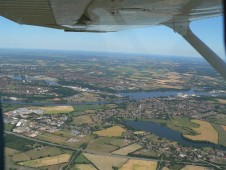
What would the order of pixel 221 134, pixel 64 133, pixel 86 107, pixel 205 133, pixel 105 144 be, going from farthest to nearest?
pixel 86 107
pixel 64 133
pixel 205 133
pixel 221 134
pixel 105 144

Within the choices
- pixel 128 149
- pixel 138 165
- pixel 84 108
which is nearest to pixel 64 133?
pixel 84 108

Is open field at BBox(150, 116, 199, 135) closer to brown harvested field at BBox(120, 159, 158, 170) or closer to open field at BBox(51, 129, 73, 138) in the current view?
brown harvested field at BBox(120, 159, 158, 170)

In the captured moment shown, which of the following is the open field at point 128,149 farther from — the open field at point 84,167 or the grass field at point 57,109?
the grass field at point 57,109

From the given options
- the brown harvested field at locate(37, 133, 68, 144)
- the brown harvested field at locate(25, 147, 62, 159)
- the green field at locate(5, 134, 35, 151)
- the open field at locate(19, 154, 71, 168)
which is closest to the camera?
the open field at locate(19, 154, 71, 168)

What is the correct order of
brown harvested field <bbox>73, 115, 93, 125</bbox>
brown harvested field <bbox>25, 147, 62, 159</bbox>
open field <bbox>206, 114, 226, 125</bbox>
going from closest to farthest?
brown harvested field <bbox>25, 147, 62, 159</bbox>
open field <bbox>206, 114, 226, 125</bbox>
brown harvested field <bbox>73, 115, 93, 125</bbox>

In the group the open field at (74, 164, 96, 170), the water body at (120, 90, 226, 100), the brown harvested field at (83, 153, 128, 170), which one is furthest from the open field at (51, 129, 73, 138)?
Result: the water body at (120, 90, 226, 100)

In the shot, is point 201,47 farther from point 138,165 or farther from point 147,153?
point 147,153

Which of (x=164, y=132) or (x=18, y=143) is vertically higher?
(x=18, y=143)

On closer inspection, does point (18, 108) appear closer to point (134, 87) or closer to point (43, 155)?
point (43, 155)
